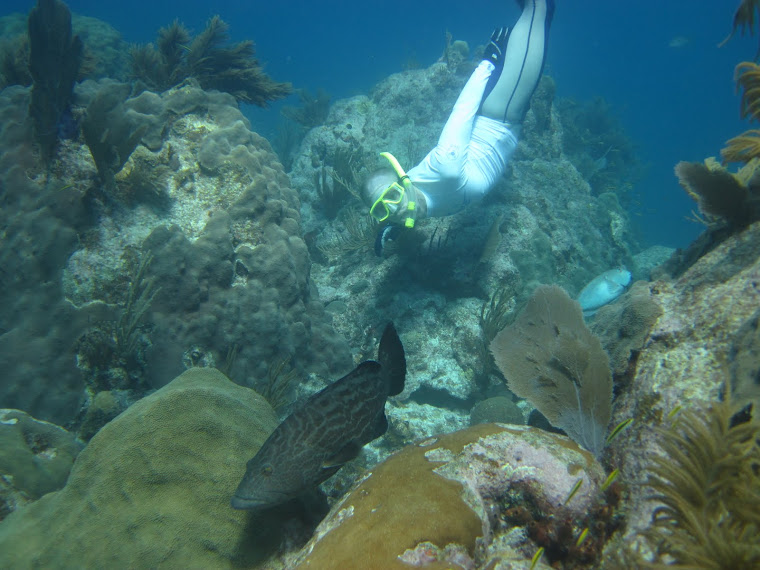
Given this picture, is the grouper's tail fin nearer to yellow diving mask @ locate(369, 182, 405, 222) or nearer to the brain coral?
the brain coral

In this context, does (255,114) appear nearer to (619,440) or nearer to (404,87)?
(404,87)

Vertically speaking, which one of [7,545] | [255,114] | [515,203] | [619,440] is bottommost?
[619,440]

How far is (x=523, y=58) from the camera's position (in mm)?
6062

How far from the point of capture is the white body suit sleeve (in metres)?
5.69

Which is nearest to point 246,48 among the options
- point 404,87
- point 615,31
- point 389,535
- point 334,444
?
point 404,87

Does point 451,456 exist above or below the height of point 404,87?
below

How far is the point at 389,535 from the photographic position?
1799 mm

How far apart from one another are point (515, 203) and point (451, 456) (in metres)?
6.45

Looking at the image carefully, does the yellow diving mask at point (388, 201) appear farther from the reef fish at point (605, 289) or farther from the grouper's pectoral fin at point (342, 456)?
the reef fish at point (605, 289)

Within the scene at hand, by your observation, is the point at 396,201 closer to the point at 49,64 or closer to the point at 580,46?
the point at 49,64

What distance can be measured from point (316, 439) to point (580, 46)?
114471 millimetres

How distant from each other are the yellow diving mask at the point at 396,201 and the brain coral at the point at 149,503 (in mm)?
3487

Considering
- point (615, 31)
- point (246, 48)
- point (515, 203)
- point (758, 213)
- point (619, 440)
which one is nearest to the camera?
point (619, 440)

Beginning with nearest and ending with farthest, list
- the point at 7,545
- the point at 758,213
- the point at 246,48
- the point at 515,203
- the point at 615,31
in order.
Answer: the point at 7,545, the point at 758,213, the point at 246,48, the point at 515,203, the point at 615,31
